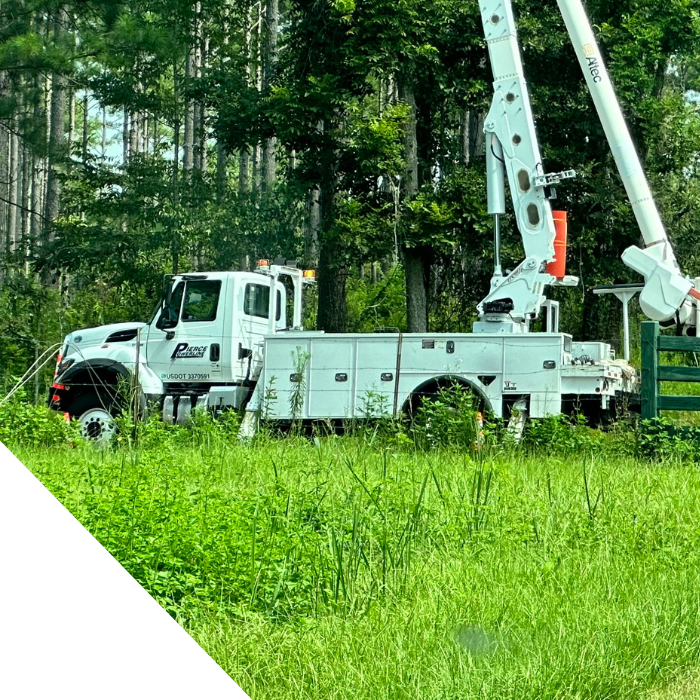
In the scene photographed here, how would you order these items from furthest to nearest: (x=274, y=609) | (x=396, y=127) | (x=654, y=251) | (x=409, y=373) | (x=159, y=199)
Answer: (x=159, y=199) < (x=396, y=127) < (x=654, y=251) < (x=409, y=373) < (x=274, y=609)

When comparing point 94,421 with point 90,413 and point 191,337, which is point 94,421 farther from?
point 191,337

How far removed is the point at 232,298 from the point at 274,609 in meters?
11.1

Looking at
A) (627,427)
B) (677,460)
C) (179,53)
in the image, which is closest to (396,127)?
(179,53)

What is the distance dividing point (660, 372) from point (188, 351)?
7.22 metres

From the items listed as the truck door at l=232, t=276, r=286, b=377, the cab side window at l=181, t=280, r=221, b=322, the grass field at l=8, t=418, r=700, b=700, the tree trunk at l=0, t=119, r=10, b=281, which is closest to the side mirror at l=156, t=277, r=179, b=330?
the cab side window at l=181, t=280, r=221, b=322

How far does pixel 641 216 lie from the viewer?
52.2ft

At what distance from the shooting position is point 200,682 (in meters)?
2.11

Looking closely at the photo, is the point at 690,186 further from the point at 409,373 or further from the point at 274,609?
the point at 274,609

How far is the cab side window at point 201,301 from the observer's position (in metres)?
16.2

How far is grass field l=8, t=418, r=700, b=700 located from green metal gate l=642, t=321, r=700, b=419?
10.8ft

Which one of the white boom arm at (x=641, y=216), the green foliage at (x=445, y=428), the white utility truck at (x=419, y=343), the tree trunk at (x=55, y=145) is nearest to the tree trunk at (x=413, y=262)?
the white utility truck at (x=419, y=343)

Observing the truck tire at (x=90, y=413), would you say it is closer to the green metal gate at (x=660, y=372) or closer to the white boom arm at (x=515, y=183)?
the white boom arm at (x=515, y=183)

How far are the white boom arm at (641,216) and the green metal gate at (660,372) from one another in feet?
11.8

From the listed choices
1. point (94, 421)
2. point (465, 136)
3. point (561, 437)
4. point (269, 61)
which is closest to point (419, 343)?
point (561, 437)
